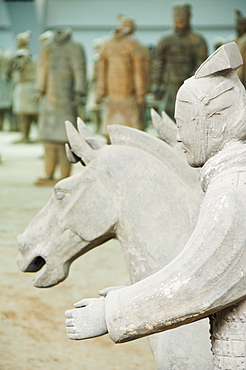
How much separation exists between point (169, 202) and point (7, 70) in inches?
552

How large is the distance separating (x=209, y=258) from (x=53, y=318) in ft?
8.13

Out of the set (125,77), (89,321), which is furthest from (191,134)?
(125,77)

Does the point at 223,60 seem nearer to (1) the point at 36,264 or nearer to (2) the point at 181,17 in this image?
(1) the point at 36,264

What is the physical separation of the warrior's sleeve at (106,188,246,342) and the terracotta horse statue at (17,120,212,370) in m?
0.59

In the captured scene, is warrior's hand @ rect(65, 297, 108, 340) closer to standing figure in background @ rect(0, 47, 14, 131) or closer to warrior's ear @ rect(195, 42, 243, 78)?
warrior's ear @ rect(195, 42, 243, 78)

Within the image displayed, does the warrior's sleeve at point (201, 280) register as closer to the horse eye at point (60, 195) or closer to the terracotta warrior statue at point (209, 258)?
the terracotta warrior statue at point (209, 258)

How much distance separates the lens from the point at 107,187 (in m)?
2.28

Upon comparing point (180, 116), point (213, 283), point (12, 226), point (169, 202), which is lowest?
point (12, 226)

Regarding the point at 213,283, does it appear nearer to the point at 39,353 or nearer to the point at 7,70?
the point at 39,353

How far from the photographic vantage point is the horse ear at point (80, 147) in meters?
2.34

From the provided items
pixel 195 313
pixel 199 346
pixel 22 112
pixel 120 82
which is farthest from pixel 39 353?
pixel 22 112

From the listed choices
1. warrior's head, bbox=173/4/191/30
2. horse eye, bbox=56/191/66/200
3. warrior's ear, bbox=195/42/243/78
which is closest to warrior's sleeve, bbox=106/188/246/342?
warrior's ear, bbox=195/42/243/78

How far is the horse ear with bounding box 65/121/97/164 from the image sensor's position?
92.1 inches

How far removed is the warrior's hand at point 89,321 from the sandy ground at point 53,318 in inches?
63.7
